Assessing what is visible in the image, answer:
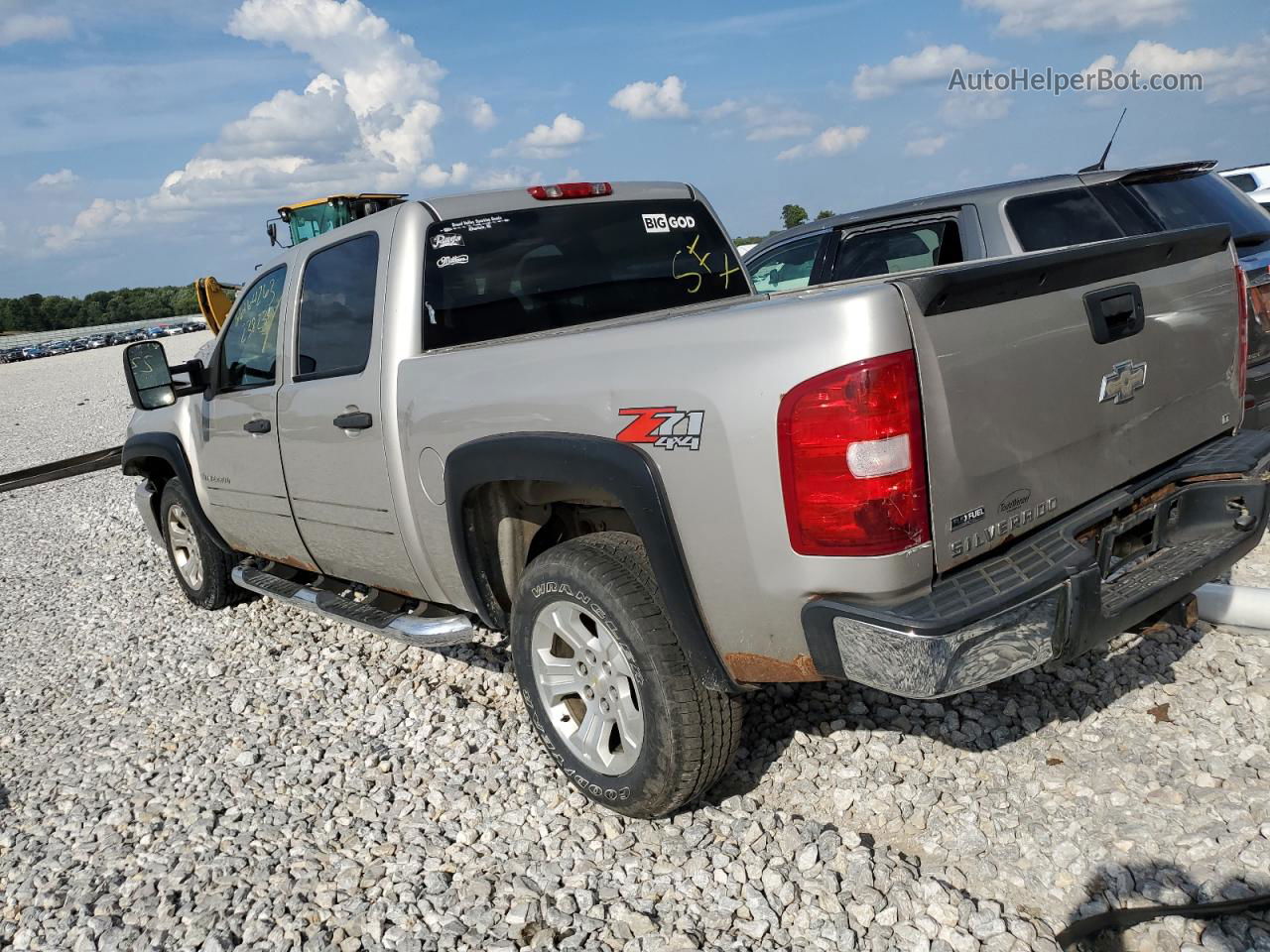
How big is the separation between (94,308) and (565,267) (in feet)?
392

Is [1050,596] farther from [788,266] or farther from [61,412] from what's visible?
[61,412]

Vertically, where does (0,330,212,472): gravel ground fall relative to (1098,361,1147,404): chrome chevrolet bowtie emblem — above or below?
below

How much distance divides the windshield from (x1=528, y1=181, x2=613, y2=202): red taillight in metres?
3.27

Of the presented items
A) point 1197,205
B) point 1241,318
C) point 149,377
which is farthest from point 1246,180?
point 149,377

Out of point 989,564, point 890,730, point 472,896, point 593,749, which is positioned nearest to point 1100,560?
point 989,564

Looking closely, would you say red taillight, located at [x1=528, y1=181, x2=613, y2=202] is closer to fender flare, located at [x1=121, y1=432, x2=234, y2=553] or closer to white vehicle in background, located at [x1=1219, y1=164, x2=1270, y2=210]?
fender flare, located at [x1=121, y1=432, x2=234, y2=553]

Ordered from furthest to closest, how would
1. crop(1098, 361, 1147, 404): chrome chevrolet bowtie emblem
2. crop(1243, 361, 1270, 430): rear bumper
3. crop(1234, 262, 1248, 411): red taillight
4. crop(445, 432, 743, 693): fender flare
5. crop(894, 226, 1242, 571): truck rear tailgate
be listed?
crop(1243, 361, 1270, 430): rear bumper
crop(1234, 262, 1248, 411): red taillight
crop(1098, 361, 1147, 404): chrome chevrolet bowtie emblem
crop(445, 432, 743, 693): fender flare
crop(894, 226, 1242, 571): truck rear tailgate

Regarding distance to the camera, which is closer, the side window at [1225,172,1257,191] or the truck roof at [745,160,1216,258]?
the truck roof at [745,160,1216,258]

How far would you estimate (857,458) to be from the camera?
2.40m

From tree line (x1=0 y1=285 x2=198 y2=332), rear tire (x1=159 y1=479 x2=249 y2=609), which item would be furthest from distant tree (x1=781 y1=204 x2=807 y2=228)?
tree line (x1=0 y1=285 x2=198 y2=332)

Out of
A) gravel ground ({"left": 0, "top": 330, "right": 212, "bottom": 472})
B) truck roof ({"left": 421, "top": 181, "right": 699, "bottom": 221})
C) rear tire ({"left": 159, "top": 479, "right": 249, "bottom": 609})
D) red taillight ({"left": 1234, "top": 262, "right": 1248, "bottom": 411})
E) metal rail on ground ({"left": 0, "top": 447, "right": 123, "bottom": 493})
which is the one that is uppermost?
truck roof ({"left": 421, "top": 181, "right": 699, "bottom": 221})

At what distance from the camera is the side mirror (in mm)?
5082

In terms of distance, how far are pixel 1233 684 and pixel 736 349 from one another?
8.08 feet

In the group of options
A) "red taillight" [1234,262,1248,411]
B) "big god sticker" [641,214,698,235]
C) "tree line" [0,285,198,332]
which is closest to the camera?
"red taillight" [1234,262,1248,411]
